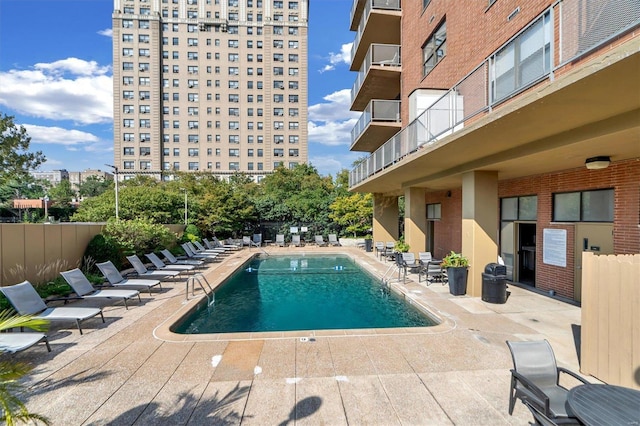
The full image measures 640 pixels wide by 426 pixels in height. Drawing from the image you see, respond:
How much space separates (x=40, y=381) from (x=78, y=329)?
228 cm

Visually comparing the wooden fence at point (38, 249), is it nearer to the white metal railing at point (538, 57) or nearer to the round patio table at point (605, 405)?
the white metal railing at point (538, 57)

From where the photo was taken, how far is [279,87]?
223 ft

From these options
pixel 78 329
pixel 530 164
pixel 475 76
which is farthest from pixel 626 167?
pixel 78 329

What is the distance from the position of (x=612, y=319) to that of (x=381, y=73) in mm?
14775

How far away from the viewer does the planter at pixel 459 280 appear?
945 cm

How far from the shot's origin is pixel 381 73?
16.5 m

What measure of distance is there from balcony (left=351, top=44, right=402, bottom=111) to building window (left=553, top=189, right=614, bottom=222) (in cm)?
1000

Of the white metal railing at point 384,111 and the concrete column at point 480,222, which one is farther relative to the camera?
the white metal railing at point 384,111

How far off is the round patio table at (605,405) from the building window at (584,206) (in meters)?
6.61

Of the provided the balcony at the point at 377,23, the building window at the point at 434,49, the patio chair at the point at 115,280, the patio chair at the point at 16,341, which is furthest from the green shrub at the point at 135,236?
the balcony at the point at 377,23

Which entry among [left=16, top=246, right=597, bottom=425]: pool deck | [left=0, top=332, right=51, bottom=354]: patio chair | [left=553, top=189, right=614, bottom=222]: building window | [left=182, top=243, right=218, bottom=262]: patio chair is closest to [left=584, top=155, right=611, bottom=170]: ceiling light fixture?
[left=553, top=189, right=614, bottom=222]: building window

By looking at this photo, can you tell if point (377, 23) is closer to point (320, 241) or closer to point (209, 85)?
point (320, 241)

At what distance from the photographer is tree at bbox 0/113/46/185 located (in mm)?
14258

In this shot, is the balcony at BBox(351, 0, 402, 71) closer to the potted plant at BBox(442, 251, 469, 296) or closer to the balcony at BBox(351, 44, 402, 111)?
the balcony at BBox(351, 44, 402, 111)
